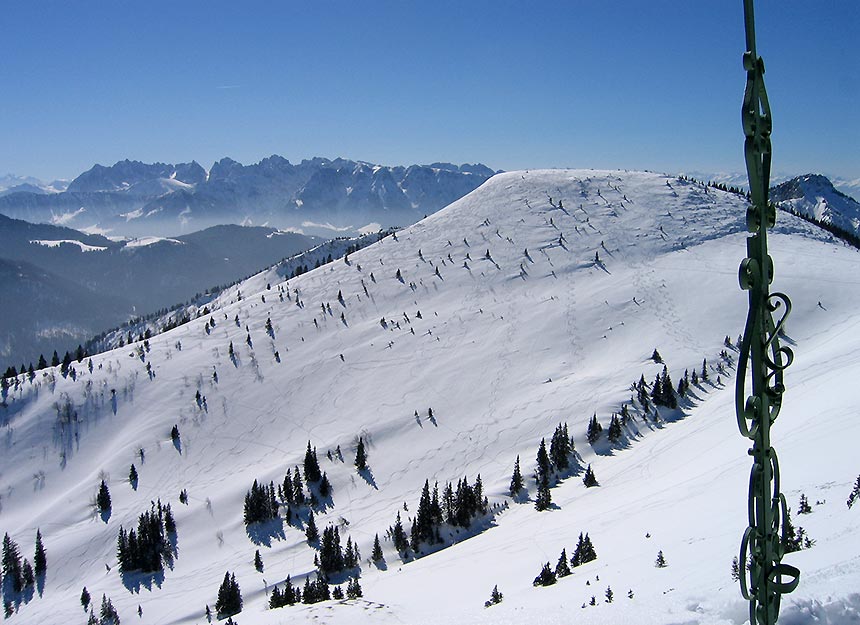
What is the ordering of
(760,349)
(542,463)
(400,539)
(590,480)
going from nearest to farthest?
(760,349) → (590,480) → (400,539) → (542,463)

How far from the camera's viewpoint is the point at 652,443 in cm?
6944

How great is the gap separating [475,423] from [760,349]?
290 feet

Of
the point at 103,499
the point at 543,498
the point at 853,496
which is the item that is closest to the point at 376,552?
the point at 543,498

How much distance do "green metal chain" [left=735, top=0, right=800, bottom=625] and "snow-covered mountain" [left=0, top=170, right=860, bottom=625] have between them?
4.46 meters

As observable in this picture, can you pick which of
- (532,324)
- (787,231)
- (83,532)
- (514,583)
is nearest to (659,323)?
(532,324)

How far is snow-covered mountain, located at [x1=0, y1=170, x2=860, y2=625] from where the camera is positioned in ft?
86.3

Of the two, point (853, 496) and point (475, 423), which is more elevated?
point (475, 423)

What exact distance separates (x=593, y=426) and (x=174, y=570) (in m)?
59.9

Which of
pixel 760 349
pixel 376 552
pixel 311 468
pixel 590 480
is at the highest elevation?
pixel 760 349

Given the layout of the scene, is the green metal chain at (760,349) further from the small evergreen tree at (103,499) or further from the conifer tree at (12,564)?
the small evergreen tree at (103,499)

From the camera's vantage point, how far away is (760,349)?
5266 mm

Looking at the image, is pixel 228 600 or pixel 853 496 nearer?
pixel 853 496

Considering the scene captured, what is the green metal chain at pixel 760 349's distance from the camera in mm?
5090

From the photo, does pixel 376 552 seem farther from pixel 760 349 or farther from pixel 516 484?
pixel 760 349
